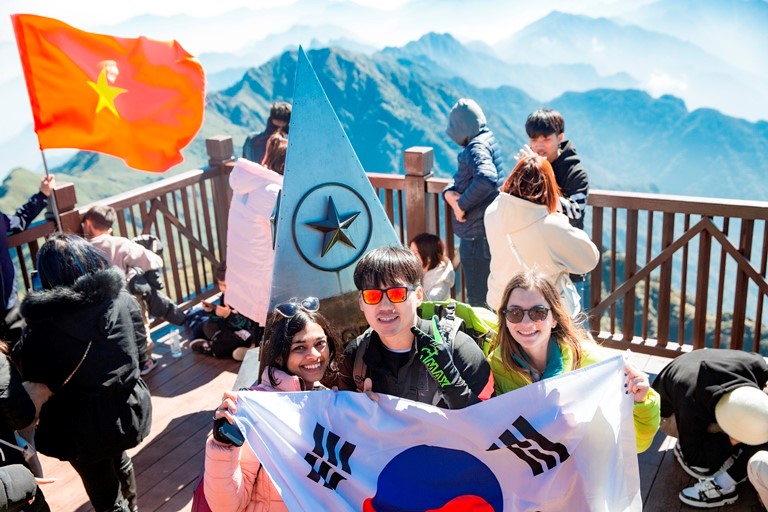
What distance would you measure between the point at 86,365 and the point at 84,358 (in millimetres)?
33

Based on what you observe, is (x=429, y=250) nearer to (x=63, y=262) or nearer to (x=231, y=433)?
(x=63, y=262)

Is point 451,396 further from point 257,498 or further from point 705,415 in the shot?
point 705,415

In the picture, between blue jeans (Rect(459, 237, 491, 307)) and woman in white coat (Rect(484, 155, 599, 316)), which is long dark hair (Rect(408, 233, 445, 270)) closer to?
blue jeans (Rect(459, 237, 491, 307))

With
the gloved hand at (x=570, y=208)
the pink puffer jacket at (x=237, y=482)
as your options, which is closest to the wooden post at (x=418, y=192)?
the gloved hand at (x=570, y=208)

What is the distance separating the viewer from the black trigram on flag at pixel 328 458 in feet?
7.64

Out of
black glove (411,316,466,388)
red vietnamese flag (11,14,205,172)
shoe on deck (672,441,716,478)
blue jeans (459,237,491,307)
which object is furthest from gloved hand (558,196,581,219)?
red vietnamese flag (11,14,205,172)

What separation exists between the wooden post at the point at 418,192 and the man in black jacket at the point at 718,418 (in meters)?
2.44

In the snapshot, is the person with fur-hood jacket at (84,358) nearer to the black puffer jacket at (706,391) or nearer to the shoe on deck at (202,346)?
the shoe on deck at (202,346)

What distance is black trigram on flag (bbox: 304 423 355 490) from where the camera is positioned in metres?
2.33

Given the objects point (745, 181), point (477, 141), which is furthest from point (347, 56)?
point (477, 141)

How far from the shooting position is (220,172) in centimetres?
651

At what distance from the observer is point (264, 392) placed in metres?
2.38

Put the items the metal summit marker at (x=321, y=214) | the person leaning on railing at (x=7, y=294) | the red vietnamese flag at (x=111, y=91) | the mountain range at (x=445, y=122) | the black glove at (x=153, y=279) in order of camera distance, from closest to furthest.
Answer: the metal summit marker at (x=321, y=214) → the red vietnamese flag at (x=111, y=91) → the person leaning on railing at (x=7, y=294) → the black glove at (x=153, y=279) → the mountain range at (x=445, y=122)

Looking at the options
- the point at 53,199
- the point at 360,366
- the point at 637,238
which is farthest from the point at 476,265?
the point at 53,199
